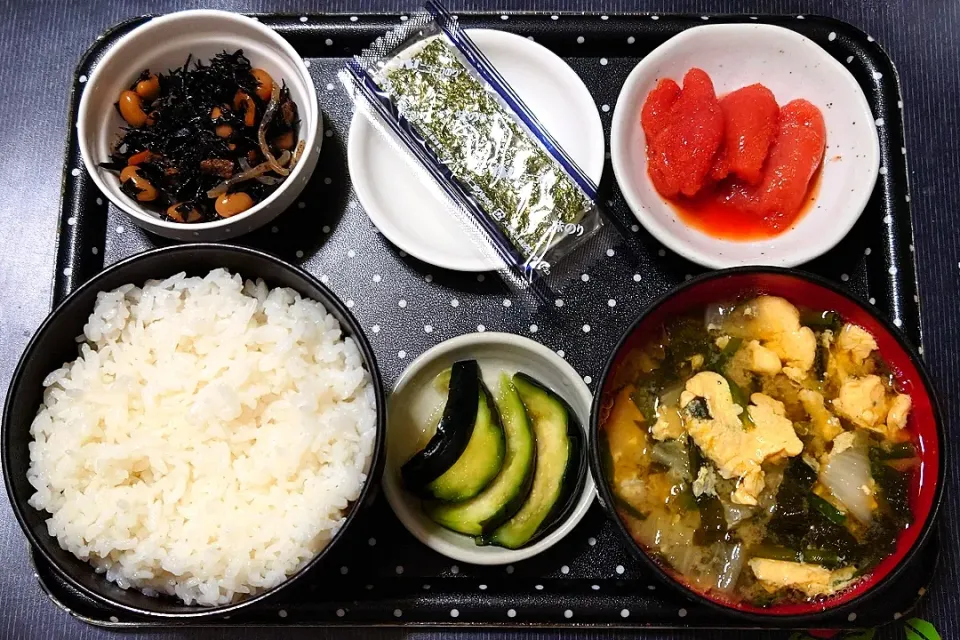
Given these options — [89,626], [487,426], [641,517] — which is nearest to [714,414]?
[641,517]

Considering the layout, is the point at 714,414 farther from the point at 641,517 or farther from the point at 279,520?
the point at 279,520

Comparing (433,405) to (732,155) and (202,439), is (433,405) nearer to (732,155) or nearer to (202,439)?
(202,439)

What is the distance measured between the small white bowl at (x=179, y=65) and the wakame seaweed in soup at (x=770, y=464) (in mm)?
1139

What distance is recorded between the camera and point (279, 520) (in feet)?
6.28

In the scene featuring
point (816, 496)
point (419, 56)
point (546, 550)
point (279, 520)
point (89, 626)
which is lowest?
point (89, 626)

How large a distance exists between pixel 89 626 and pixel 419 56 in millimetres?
2011

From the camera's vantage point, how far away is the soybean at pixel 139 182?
2.27 m

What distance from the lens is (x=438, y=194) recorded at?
7.91 ft

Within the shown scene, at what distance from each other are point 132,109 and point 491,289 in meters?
1.22

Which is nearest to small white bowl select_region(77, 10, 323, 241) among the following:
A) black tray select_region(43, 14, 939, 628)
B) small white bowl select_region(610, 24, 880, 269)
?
black tray select_region(43, 14, 939, 628)

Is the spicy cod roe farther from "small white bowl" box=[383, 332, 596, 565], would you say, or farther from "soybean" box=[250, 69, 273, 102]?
"soybean" box=[250, 69, 273, 102]

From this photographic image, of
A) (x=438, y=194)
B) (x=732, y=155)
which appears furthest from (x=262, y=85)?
(x=732, y=155)

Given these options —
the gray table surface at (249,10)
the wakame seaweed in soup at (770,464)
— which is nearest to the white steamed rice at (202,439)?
the gray table surface at (249,10)

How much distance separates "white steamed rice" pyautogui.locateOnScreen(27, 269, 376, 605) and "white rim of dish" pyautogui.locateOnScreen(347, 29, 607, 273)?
371 mm
